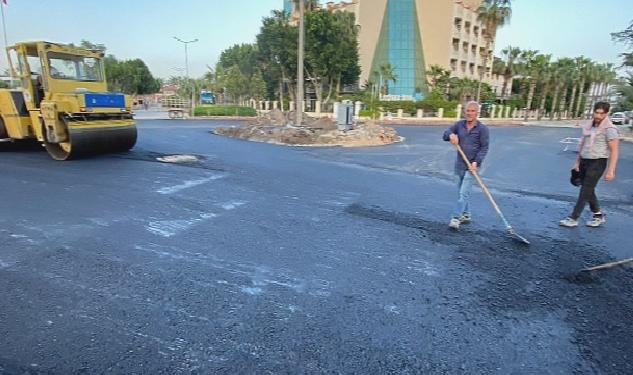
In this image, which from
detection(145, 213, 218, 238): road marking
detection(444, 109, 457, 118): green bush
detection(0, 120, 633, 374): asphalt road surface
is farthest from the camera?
detection(444, 109, 457, 118): green bush

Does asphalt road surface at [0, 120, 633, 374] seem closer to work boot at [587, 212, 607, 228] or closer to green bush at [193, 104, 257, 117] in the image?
work boot at [587, 212, 607, 228]

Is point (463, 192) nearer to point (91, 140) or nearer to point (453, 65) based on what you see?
point (91, 140)

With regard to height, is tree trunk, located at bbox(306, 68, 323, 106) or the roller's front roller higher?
tree trunk, located at bbox(306, 68, 323, 106)

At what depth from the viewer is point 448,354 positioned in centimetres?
268

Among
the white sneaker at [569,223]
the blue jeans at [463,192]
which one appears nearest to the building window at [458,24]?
the white sneaker at [569,223]

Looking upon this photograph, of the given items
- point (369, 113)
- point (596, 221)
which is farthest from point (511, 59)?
point (596, 221)

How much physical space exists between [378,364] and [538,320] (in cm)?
151

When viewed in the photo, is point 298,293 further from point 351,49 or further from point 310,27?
point 351,49

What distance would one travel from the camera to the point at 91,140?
956 centimetres

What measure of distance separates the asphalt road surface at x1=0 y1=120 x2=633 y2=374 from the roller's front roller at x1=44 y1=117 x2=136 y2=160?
2.20m

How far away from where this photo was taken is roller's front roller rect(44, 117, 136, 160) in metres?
9.27

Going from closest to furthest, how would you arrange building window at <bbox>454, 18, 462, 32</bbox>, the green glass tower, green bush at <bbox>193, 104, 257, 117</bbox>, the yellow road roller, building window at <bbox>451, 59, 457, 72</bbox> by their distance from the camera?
the yellow road roller → green bush at <bbox>193, 104, 257, 117</bbox> → the green glass tower → building window at <bbox>451, 59, 457, 72</bbox> → building window at <bbox>454, 18, 462, 32</bbox>

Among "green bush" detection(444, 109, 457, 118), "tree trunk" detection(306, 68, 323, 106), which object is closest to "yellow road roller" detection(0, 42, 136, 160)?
"tree trunk" detection(306, 68, 323, 106)

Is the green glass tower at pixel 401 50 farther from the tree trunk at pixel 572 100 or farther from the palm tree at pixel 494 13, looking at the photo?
the tree trunk at pixel 572 100
